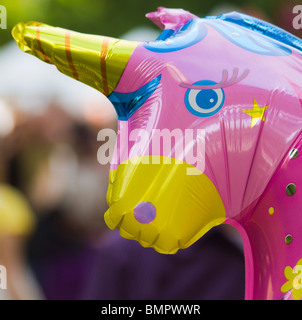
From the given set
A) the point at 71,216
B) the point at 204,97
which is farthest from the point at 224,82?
the point at 71,216

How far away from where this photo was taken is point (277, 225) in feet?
3.05

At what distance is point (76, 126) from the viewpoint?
7.76 ft

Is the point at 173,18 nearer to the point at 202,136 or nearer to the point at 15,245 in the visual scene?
the point at 202,136

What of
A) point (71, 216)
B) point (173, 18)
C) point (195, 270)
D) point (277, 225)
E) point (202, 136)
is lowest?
point (71, 216)

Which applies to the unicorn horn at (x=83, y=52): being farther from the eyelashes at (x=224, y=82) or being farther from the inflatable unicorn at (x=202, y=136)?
the eyelashes at (x=224, y=82)

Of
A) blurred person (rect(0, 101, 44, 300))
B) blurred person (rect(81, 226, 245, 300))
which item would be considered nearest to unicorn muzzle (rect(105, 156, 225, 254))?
blurred person (rect(81, 226, 245, 300))

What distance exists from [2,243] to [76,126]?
60 cm

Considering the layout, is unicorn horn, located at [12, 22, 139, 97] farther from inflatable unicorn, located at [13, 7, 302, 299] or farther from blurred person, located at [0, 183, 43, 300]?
blurred person, located at [0, 183, 43, 300]

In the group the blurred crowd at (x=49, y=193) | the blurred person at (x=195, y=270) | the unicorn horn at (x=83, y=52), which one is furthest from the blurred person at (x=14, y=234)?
the unicorn horn at (x=83, y=52)

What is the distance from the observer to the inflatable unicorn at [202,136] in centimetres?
87

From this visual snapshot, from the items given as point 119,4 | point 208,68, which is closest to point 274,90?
point 208,68

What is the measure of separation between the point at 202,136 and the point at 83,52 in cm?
23

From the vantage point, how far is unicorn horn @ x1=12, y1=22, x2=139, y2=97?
3.03ft
